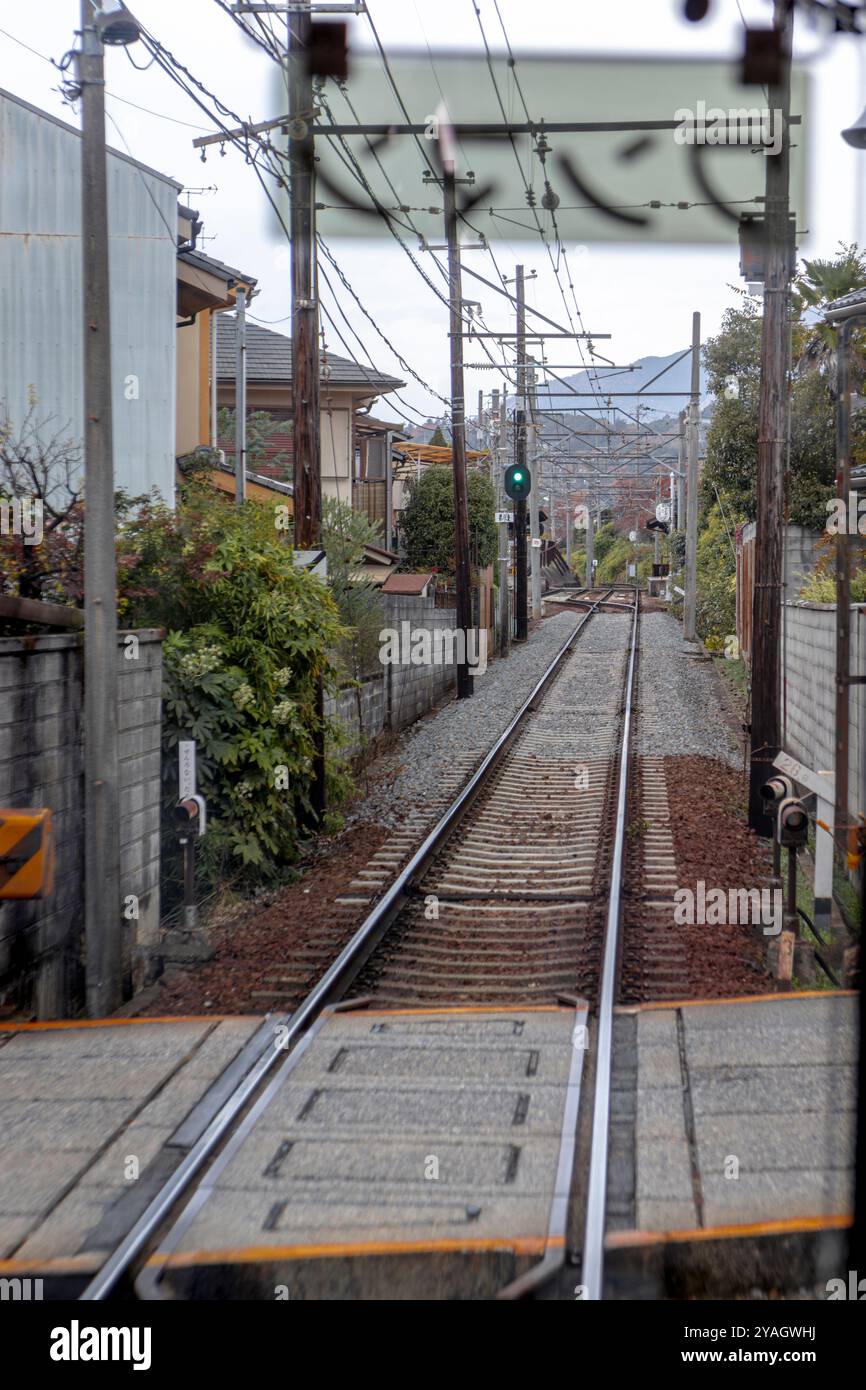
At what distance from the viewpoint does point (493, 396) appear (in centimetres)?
4159

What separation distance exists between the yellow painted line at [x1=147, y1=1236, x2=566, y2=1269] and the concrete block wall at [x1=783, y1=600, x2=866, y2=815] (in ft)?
16.0

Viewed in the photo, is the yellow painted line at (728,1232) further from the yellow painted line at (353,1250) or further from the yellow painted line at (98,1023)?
the yellow painted line at (98,1023)

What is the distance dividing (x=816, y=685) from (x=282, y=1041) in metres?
8.06

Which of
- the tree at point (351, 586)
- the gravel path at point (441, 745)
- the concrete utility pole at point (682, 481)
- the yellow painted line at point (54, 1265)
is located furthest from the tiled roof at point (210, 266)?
the concrete utility pole at point (682, 481)

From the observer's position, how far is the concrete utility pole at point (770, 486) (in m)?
11.6

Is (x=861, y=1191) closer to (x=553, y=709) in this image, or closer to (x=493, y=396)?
(x=553, y=709)

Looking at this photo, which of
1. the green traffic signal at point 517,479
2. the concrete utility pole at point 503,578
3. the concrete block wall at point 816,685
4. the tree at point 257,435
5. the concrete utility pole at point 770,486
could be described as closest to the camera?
the concrete block wall at point 816,685

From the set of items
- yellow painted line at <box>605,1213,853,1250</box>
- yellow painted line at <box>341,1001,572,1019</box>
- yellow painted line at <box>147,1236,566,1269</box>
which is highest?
yellow painted line at <box>605,1213,853,1250</box>

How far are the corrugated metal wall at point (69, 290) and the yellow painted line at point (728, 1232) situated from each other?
37.8 ft

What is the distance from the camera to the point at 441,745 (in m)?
17.4

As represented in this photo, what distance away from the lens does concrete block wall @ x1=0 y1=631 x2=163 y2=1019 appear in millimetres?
7109

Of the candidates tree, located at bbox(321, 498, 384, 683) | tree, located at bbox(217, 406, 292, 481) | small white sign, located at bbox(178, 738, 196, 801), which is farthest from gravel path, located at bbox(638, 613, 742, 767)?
tree, located at bbox(217, 406, 292, 481)

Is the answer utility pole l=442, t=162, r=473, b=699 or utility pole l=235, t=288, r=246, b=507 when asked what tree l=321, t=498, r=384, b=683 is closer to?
utility pole l=235, t=288, r=246, b=507

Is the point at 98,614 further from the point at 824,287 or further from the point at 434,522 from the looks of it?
the point at 434,522
